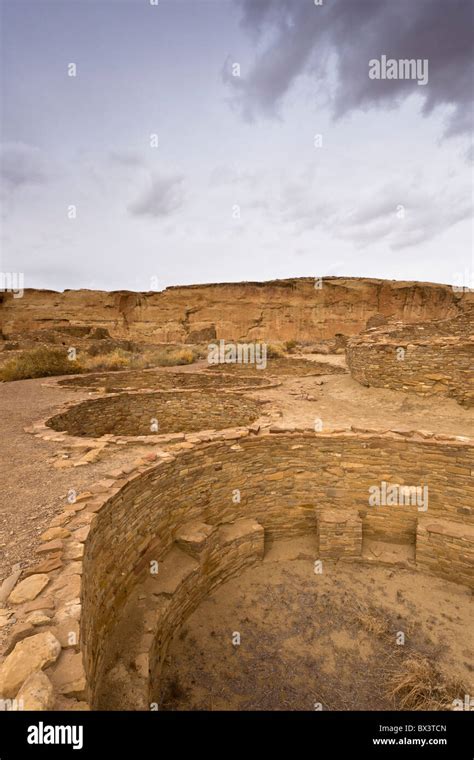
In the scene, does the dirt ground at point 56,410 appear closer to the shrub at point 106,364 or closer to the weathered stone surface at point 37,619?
the weathered stone surface at point 37,619

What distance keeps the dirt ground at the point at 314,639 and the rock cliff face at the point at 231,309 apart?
76.8 ft

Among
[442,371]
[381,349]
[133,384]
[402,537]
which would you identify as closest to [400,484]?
[402,537]

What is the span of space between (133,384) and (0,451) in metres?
6.91

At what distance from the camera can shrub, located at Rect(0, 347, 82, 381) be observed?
12.0 metres

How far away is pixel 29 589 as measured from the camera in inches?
93.7

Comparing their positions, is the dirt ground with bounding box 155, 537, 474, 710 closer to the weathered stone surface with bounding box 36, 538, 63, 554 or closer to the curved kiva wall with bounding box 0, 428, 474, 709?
the curved kiva wall with bounding box 0, 428, 474, 709

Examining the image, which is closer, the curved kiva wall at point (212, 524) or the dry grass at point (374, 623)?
the curved kiva wall at point (212, 524)

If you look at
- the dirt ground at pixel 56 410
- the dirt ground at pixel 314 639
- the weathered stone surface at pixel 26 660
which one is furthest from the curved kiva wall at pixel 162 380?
the weathered stone surface at pixel 26 660

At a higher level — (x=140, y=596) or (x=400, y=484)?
(x=400, y=484)

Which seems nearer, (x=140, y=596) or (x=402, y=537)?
(x=140, y=596)

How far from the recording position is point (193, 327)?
96.9 feet

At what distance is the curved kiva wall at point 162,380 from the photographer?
1148 cm

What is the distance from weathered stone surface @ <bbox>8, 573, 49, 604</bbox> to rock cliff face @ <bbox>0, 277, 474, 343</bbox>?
81.8ft
